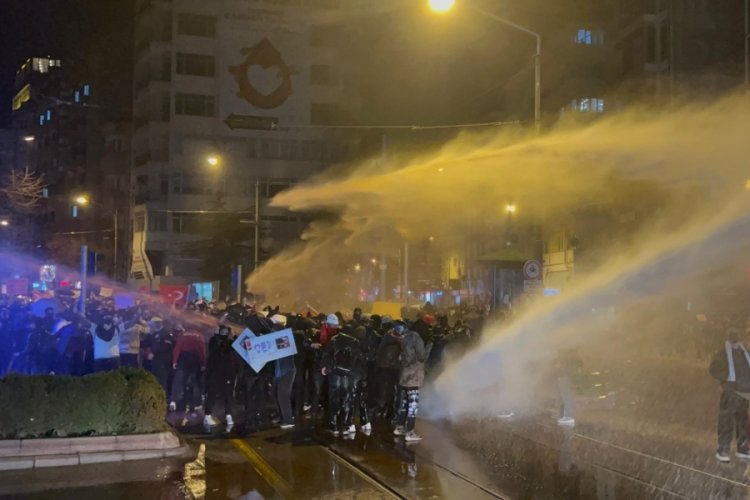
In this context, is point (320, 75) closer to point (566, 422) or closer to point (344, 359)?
point (344, 359)

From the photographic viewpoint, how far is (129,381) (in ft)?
30.9

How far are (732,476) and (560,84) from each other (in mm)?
39955

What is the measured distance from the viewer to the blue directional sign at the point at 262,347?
11.5 metres

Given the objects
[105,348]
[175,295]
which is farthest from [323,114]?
[105,348]

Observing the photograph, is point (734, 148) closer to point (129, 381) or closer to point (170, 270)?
point (129, 381)

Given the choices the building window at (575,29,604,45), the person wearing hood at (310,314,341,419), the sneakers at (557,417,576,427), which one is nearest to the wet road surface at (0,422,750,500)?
the sneakers at (557,417,576,427)

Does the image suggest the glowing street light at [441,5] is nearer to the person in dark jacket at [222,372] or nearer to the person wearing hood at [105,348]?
the person in dark jacket at [222,372]

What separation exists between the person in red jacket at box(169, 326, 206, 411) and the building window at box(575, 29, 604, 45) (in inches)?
1568

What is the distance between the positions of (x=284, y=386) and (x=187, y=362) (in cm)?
196

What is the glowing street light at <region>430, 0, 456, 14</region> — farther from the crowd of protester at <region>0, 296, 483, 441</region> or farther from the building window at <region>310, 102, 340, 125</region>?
the building window at <region>310, 102, 340, 125</region>

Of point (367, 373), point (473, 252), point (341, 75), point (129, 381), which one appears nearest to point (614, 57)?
point (473, 252)

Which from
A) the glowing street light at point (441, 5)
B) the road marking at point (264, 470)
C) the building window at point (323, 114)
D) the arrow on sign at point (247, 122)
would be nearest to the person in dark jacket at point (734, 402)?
the road marking at point (264, 470)

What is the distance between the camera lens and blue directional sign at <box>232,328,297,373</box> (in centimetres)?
1146

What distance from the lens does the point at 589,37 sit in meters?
46.6
